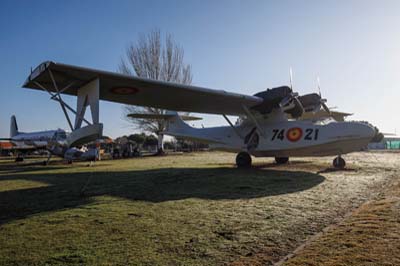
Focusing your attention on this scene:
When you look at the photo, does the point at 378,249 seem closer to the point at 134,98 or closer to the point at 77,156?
the point at 134,98

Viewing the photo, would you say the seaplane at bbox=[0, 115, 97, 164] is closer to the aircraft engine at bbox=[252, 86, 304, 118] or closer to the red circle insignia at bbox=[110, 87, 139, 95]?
the red circle insignia at bbox=[110, 87, 139, 95]

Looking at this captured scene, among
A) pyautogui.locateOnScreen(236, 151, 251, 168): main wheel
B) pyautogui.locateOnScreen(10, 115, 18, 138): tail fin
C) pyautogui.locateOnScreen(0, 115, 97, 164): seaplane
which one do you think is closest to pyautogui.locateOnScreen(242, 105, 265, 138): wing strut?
pyautogui.locateOnScreen(236, 151, 251, 168): main wheel

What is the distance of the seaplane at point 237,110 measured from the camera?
9383mm

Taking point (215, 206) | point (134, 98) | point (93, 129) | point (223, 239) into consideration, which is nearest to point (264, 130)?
point (134, 98)

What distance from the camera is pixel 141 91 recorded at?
1244 centimetres

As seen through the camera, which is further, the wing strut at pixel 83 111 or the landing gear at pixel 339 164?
the landing gear at pixel 339 164

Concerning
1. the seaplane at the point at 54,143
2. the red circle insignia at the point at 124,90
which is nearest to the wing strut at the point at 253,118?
the red circle insignia at the point at 124,90

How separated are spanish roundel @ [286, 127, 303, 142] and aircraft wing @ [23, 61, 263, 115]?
183 cm

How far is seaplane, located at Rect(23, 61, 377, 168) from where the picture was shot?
30.8ft

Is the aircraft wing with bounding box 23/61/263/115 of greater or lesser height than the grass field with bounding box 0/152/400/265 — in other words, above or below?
above

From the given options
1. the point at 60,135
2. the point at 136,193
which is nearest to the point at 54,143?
the point at 60,135

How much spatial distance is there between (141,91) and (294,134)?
21.7 feet

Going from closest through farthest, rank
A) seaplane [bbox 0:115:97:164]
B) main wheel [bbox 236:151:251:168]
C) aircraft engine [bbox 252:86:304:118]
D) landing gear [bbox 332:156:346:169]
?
1. landing gear [bbox 332:156:346:169]
2. aircraft engine [bbox 252:86:304:118]
3. main wheel [bbox 236:151:251:168]
4. seaplane [bbox 0:115:97:164]

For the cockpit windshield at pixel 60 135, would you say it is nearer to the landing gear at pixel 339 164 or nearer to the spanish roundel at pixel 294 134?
the spanish roundel at pixel 294 134
